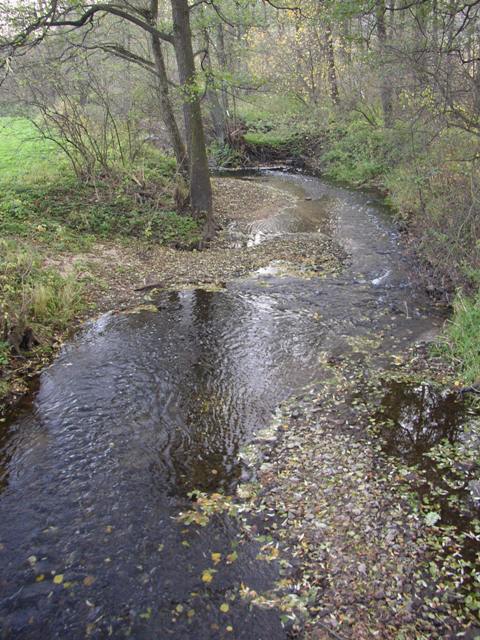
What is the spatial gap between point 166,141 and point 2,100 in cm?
601

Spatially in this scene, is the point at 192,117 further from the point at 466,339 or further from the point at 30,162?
the point at 466,339

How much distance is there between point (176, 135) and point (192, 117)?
236cm

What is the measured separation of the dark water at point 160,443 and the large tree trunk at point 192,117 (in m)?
3.92

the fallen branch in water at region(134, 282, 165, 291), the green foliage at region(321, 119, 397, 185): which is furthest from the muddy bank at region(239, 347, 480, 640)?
the green foliage at region(321, 119, 397, 185)

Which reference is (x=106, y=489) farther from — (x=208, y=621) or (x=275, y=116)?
(x=275, y=116)

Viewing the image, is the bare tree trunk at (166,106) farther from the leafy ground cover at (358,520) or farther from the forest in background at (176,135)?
the leafy ground cover at (358,520)

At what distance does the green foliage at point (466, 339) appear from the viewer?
6505 mm

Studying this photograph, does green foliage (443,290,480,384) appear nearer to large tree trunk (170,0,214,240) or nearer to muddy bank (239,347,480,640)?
muddy bank (239,347,480,640)

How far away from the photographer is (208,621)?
3.59 m

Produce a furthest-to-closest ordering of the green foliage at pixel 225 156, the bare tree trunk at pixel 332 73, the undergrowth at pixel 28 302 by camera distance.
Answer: the green foliage at pixel 225 156 → the bare tree trunk at pixel 332 73 → the undergrowth at pixel 28 302

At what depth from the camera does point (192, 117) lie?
12500mm

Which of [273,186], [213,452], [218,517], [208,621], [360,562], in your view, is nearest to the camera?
[208,621]

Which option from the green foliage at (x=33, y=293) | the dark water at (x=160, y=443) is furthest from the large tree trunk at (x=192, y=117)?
Result: the green foliage at (x=33, y=293)

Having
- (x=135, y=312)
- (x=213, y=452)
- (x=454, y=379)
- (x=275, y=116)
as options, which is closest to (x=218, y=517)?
(x=213, y=452)
